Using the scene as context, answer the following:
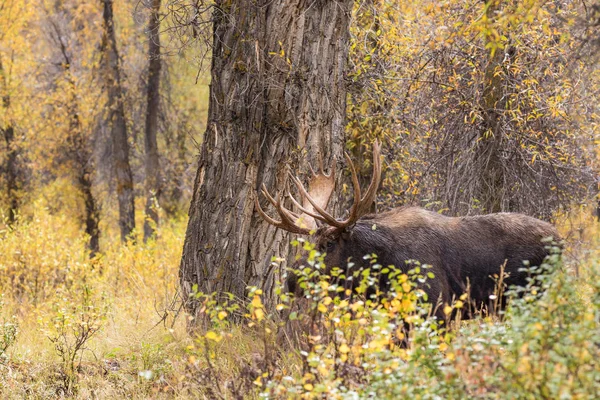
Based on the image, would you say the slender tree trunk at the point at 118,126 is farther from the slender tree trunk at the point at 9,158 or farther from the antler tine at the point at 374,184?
the antler tine at the point at 374,184

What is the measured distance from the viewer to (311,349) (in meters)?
5.04

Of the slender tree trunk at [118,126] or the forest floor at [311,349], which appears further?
the slender tree trunk at [118,126]

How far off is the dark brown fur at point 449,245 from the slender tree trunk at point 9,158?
13.8 m

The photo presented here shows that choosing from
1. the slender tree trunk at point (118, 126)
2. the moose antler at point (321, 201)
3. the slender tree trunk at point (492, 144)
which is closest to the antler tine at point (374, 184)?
the moose antler at point (321, 201)

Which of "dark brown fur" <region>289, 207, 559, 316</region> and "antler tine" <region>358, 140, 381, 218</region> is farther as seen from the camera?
"dark brown fur" <region>289, 207, 559, 316</region>

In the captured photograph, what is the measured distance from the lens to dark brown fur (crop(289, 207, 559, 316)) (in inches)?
279

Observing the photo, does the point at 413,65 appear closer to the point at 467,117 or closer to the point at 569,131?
the point at 467,117

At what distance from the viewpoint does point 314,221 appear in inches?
288

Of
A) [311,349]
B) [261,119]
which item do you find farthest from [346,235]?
[311,349]

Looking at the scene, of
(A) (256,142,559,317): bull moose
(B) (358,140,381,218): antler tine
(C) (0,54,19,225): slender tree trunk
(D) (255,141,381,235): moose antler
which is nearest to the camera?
(B) (358,140,381,218): antler tine

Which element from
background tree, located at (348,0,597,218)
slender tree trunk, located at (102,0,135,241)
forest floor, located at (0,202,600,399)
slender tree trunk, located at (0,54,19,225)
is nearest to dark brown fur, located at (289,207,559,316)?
forest floor, located at (0,202,600,399)

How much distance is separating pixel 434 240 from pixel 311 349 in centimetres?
256

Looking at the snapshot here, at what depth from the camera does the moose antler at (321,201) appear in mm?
6609

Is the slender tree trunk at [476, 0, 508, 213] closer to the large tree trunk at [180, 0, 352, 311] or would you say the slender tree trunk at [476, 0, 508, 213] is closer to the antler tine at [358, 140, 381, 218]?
the large tree trunk at [180, 0, 352, 311]
